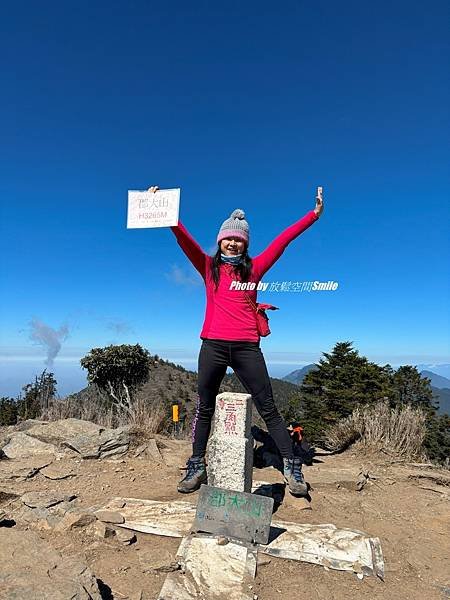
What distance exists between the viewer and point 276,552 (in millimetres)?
3180

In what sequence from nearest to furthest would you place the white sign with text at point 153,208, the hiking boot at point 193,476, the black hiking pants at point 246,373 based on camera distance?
1. the white sign with text at point 153,208
2. the black hiking pants at point 246,373
3. the hiking boot at point 193,476

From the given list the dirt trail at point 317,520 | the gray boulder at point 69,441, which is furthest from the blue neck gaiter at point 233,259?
the gray boulder at point 69,441

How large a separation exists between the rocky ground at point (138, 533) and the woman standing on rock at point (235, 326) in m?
0.76

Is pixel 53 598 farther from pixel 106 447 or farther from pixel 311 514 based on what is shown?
pixel 106 447

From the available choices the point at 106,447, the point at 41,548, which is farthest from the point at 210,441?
the point at 106,447

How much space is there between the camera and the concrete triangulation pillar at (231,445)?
3.62 metres

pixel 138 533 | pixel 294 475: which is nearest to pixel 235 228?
pixel 294 475

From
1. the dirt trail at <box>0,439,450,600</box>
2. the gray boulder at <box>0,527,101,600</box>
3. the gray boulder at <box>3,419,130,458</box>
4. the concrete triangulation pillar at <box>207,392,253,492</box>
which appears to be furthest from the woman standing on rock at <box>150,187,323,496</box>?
the gray boulder at <box>3,419,130,458</box>

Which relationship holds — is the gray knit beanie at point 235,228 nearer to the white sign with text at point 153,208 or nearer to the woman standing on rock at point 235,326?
the woman standing on rock at point 235,326

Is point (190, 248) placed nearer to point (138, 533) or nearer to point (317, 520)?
point (138, 533)

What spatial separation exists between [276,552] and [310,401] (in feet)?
95.0

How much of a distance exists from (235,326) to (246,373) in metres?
0.46

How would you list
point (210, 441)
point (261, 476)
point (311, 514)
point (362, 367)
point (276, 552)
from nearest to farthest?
point (276, 552) → point (210, 441) → point (311, 514) → point (261, 476) → point (362, 367)

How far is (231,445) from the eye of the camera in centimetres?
366
